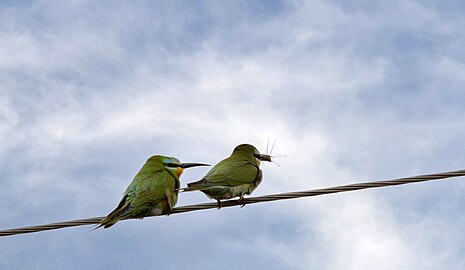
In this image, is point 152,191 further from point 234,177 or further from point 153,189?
point 234,177

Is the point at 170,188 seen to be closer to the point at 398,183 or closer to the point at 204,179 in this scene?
the point at 204,179

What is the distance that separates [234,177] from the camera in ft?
22.4

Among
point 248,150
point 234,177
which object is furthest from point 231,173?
point 248,150

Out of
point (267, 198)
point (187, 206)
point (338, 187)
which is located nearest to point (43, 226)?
point (187, 206)

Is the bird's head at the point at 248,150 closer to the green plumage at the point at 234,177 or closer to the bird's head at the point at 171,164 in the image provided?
the green plumage at the point at 234,177

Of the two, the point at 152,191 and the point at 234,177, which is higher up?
the point at 234,177

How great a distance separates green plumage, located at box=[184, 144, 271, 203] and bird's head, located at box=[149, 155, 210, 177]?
26cm

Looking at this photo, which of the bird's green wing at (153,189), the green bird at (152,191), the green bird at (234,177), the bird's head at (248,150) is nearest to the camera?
the green bird at (152,191)

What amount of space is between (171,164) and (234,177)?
0.58 meters

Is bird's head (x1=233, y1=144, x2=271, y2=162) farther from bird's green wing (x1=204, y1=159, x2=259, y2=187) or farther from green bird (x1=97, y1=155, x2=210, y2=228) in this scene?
green bird (x1=97, y1=155, x2=210, y2=228)

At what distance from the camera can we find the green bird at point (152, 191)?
615 centimetres

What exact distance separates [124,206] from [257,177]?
150 centimetres

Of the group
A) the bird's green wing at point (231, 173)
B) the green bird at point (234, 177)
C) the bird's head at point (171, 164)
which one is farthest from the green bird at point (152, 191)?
the bird's green wing at point (231, 173)

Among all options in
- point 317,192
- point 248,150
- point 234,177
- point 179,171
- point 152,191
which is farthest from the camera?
point 248,150
